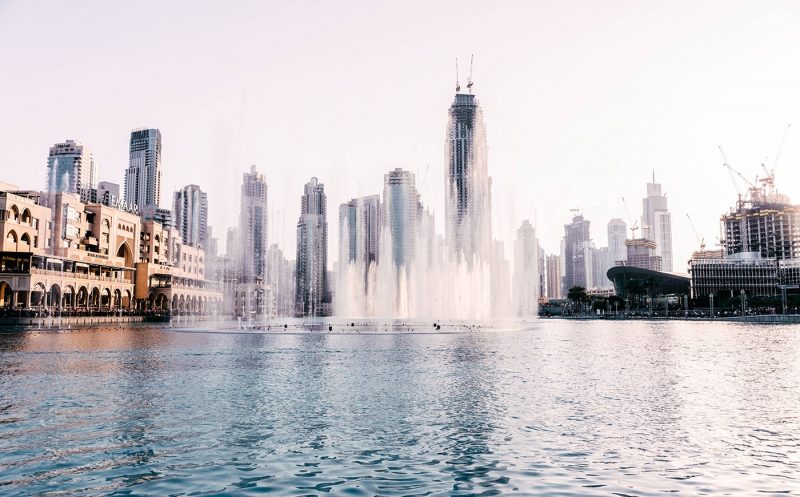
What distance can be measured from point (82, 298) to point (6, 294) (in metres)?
17.8

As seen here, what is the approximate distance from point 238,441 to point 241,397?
10.6 m

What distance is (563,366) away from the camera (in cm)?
5206

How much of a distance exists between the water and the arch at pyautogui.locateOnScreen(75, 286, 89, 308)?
109 m

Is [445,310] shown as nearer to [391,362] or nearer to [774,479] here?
[391,362]

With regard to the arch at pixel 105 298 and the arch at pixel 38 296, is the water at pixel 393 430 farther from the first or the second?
the arch at pixel 105 298

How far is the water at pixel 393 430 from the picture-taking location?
18.3m

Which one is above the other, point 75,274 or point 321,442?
point 75,274

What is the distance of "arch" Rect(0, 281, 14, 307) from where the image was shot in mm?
126938

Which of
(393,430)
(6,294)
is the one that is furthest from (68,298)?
(393,430)

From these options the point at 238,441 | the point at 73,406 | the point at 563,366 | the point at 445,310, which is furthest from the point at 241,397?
the point at 445,310

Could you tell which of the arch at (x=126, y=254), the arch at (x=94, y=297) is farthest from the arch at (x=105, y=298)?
the arch at (x=126, y=254)

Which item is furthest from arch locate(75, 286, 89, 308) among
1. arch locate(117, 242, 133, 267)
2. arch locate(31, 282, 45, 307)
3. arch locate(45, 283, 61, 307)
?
arch locate(117, 242, 133, 267)

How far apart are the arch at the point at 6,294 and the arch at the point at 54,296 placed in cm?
672

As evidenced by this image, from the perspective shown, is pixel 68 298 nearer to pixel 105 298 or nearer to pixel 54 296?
pixel 54 296
